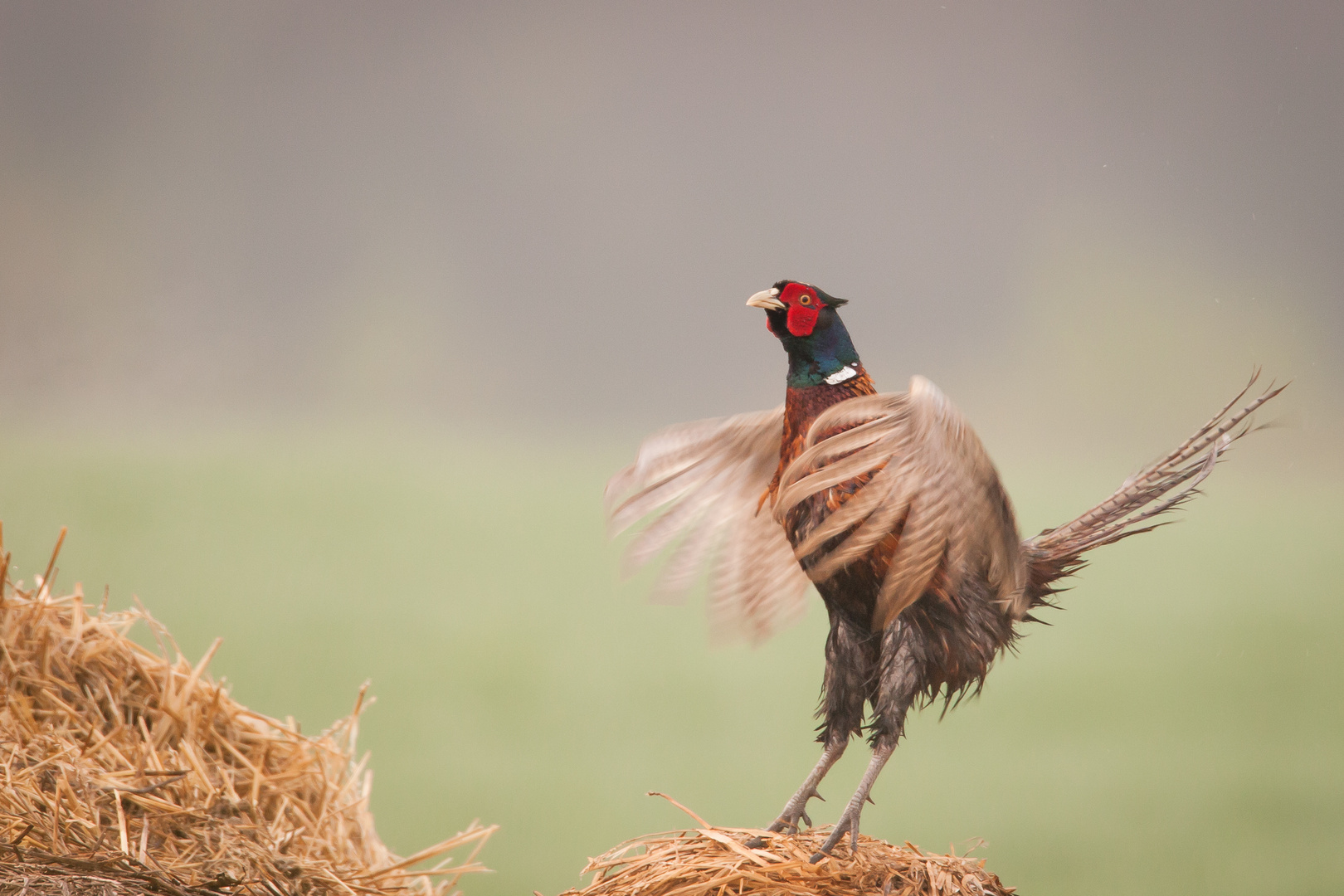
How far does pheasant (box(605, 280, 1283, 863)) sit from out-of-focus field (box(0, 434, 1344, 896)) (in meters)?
0.78

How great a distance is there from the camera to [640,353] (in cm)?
235

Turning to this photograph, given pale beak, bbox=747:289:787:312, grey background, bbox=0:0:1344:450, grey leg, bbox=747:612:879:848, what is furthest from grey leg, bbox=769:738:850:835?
grey background, bbox=0:0:1344:450

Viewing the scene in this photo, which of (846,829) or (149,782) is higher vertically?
(846,829)

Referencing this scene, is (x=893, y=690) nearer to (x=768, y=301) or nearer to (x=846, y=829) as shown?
(x=846, y=829)

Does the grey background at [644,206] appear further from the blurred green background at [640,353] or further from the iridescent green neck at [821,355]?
the iridescent green neck at [821,355]

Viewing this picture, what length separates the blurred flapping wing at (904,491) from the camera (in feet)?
3.76

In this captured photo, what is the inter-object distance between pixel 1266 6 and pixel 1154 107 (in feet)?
1.04

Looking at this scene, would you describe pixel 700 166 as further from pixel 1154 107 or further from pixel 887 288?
pixel 1154 107

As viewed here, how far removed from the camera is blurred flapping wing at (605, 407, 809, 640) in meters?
1.58

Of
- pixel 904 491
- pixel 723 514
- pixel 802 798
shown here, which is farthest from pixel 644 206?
pixel 802 798

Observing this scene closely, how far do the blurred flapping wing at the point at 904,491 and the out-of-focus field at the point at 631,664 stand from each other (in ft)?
3.40

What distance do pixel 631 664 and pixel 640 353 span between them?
30.4 inches

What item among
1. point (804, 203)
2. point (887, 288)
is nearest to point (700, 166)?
point (804, 203)

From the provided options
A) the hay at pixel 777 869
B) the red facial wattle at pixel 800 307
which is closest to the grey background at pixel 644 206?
the red facial wattle at pixel 800 307
